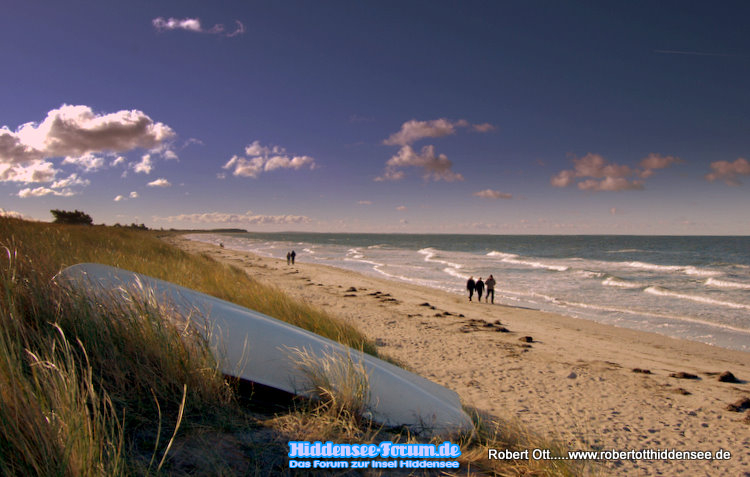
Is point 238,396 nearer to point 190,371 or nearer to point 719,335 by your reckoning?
point 190,371

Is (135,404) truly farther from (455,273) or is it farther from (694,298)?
(455,273)

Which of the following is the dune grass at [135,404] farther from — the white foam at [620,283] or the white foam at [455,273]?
the white foam at [455,273]

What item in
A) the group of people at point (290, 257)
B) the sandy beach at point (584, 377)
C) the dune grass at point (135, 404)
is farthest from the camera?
the group of people at point (290, 257)

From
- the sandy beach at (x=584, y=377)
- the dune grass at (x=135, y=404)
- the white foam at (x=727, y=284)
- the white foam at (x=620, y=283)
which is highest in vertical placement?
the dune grass at (x=135, y=404)

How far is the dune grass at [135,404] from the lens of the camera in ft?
5.63

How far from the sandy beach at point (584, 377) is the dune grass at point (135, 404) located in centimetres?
168

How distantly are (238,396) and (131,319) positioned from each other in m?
1.00

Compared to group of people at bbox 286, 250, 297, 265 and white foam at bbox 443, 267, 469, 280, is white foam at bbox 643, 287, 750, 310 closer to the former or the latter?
white foam at bbox 443, 267, 469, 280

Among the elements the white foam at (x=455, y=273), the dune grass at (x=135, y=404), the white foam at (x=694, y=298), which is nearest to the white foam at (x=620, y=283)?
the white foam at (x=694, y=298)

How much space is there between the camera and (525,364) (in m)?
8.34

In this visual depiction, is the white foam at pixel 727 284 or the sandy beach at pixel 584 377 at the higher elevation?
the white foam at pixel 727 284

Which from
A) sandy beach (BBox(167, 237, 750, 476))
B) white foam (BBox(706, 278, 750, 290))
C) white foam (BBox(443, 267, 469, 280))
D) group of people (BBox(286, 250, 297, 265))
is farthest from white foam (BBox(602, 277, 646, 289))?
group of people (BBox(286, 250, 297, 265))

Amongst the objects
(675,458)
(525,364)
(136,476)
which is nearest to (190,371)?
(136,476)

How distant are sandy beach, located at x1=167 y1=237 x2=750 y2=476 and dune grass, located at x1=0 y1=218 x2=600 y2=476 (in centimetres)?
168
